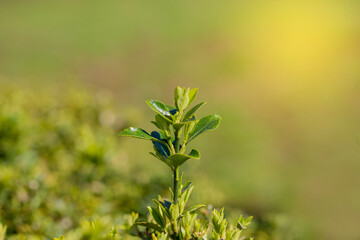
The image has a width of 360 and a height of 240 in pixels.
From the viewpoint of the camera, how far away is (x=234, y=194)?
6027 millimetres

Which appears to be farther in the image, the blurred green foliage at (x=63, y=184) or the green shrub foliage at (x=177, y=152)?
the blurred green foliage at (x=63, y=184)

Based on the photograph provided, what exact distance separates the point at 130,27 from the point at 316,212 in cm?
846

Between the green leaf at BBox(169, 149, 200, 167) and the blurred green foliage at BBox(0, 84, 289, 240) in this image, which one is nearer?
the green leaf at BBox(169, 149, 200, 167)

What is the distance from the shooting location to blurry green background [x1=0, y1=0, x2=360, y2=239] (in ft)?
21.5

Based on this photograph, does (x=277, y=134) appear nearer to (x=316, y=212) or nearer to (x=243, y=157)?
(x=243, y=157)

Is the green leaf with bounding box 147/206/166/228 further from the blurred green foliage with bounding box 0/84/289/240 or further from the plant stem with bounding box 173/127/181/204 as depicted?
the blurred green foliage with bounding box 0/84/289/240

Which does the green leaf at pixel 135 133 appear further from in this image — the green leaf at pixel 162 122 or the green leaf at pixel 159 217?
the green leaf at pixel 159 217

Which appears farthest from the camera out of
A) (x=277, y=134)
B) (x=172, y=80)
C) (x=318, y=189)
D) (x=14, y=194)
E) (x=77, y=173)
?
(x=172, y=80)

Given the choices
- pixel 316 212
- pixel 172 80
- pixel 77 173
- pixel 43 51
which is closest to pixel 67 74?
pixel 43 51

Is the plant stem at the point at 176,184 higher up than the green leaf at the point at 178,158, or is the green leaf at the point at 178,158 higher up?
the green leaf at the point at 178,158

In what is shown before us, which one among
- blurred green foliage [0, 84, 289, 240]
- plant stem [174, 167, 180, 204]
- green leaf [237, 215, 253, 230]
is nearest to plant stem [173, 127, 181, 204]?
plant stem [174, 167, 180, 204]

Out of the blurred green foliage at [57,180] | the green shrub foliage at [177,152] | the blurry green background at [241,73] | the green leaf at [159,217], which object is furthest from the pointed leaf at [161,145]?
the blurry green background at [241,73]

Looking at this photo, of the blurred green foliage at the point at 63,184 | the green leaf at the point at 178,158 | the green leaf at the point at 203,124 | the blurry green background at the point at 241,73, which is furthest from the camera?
the blurry green background at the point at 241,73

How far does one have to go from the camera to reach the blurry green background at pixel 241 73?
6.56 metres
